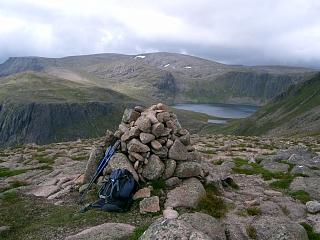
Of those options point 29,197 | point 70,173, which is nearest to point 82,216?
point 29,197

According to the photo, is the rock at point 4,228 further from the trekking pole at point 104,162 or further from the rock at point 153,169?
the rock at point 153,169

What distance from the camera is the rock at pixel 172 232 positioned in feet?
51.8

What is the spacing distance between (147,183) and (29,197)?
7629 mm

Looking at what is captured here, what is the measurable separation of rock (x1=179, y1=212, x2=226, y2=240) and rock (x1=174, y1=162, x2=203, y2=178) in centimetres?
591

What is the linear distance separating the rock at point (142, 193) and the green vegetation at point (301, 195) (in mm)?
9851

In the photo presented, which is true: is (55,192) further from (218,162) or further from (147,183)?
(218,162)

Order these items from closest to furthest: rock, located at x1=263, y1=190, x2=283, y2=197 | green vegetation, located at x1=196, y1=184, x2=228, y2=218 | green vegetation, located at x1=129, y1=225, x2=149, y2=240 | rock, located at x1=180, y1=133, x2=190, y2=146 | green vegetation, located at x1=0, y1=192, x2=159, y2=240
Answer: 1. green vegetation, located at x1=129, y1=225, x2=149, y2=240
2. green vegetation, located at x1=0, y1=192, x2=159, y2=240
3. green vegetation, located at x1=196, y1=184, x2=228, y2=218
4. rock, located at x1=263, y1=190, x2=283, y2=197
5. rock, located at x1=180, y1=133, x2=190, y2=146

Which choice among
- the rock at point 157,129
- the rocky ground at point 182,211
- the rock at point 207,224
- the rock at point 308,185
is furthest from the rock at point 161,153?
the rock at point 308,185

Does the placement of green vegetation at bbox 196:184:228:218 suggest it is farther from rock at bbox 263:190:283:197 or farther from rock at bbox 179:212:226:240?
rock at bbox 263:190:283:197

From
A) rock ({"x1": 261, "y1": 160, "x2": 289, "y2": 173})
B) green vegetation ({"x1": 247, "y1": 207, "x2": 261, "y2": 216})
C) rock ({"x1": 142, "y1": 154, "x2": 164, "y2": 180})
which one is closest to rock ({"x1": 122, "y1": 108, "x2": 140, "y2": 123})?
rock ({"x1": 142, "y1": 154, "x2": 164, "y2": 180})

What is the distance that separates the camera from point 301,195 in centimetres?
2717

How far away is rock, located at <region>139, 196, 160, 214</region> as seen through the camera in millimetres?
21883

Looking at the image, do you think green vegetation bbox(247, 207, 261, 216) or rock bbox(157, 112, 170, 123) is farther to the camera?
rock bbox(157, 112, 170, 123)

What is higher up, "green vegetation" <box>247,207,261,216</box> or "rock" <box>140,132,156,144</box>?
"rock" <box>140,132,156,144</box>
